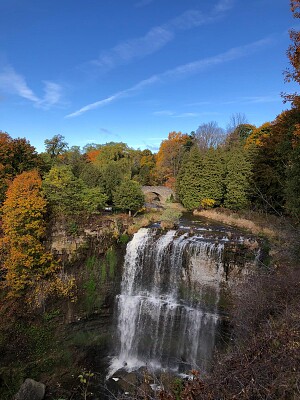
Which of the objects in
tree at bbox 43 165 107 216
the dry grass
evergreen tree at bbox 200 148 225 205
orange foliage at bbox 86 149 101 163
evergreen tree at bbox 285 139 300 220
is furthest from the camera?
orange foliage at bbox 86 149 101 163

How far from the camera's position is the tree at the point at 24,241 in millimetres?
16359

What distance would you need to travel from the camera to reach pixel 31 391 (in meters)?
12.4

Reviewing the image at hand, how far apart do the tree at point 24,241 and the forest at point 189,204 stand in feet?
0.18

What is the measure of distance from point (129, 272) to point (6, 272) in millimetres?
8207

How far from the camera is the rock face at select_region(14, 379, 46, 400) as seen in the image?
12273mm

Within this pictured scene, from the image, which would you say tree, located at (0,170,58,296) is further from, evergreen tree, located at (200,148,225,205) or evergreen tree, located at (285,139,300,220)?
evergreen tree, located at (200,148,225,205)

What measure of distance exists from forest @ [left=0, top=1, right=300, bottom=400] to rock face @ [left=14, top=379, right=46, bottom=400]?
3114 millimetres

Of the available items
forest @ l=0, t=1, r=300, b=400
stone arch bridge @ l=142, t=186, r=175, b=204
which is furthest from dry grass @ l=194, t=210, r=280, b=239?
stone arch bridge @ l=142, t=186, r=175, b=204

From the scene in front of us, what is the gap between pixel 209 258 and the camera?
14945 mm

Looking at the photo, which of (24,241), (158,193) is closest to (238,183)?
(158,193)

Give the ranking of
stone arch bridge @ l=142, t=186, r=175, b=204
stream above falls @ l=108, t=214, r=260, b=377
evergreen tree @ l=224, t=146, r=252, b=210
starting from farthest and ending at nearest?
stone arch bridge @ l=142, t=186, r=175, b=204
evergreen tree @ l=224, t=146, r=252, b=210
stream above falls @ l=108, t=214, r=260, b=377

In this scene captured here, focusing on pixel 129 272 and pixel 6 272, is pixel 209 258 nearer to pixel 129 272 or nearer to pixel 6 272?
pixel 129 272

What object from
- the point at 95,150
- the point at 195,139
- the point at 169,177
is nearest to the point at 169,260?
the point at 169,177

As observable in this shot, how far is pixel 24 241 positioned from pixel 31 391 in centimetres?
756
